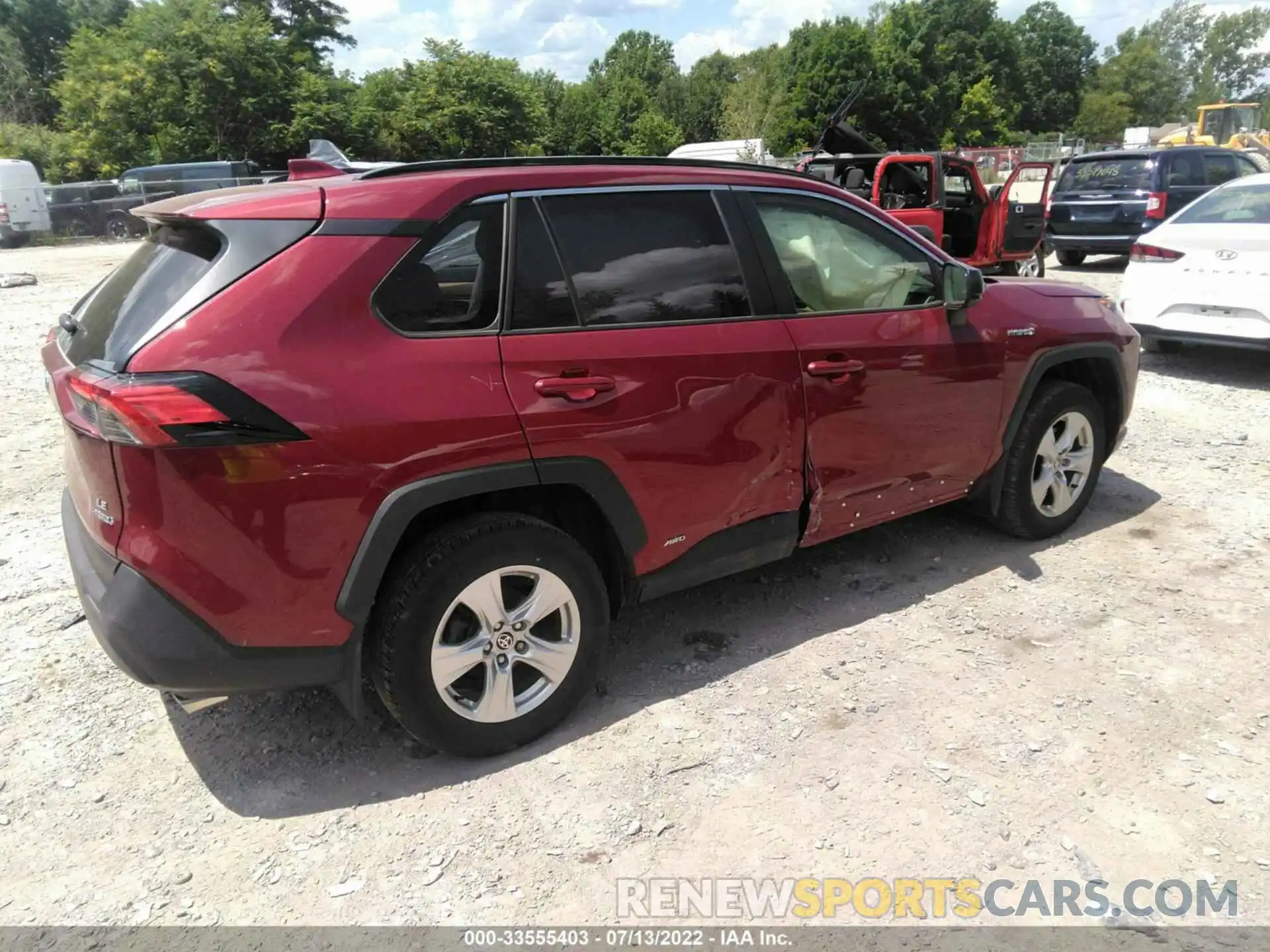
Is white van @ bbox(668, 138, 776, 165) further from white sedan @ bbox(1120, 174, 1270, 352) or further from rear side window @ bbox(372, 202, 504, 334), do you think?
rear side window @ bbox(372, 202, 504, 334)

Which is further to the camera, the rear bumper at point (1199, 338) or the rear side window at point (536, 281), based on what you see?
the rear bumper at point (1199, 338)

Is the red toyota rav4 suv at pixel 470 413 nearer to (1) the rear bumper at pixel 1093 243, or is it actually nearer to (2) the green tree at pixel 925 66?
(1) the rear bumper at pixel 1093 243

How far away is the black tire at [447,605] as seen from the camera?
269 centimetres

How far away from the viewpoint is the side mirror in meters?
3.81

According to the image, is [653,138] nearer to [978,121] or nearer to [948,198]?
[978,121]

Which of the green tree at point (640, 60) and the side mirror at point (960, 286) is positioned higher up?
the green tree at point (640, 60)

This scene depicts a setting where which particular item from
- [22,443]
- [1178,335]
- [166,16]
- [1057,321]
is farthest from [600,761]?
[166,16]

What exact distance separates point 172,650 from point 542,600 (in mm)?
1065

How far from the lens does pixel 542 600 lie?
2.93 metres

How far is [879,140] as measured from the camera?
200ft

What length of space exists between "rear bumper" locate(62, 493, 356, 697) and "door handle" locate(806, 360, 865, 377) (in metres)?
1.92

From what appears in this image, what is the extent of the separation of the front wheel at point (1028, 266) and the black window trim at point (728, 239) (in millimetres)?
10092

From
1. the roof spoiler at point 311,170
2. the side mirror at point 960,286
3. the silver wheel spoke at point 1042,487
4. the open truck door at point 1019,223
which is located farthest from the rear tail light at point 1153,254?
the roof spoiler at point 311,170

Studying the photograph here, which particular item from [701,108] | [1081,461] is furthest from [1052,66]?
[1081,461]
